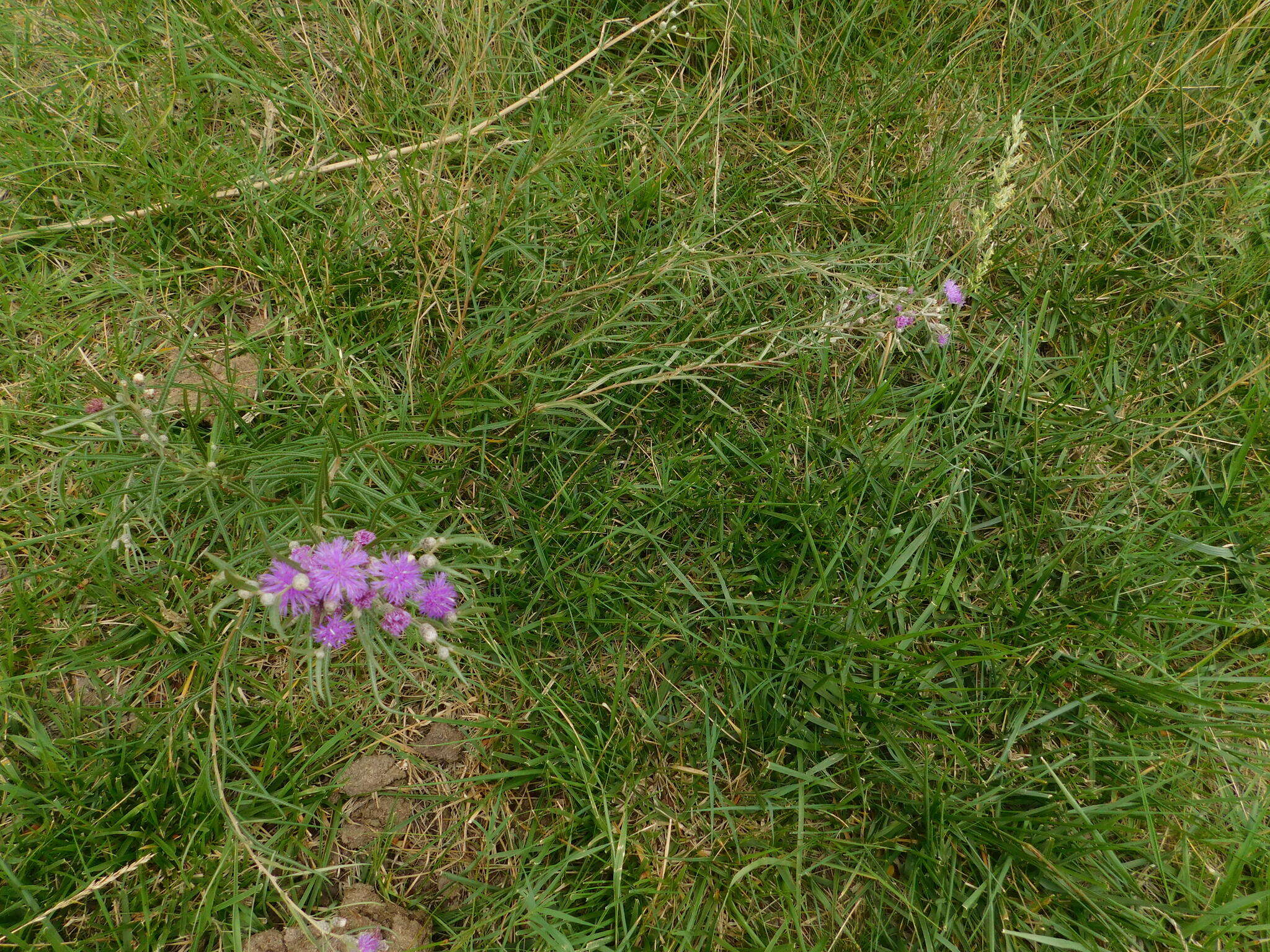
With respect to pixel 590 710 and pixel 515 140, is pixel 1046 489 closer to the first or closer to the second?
pixel 590 710

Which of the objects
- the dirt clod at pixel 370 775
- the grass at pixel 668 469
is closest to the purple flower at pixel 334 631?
the grass at pixel 668 469

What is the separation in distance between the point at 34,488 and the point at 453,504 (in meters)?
1.13

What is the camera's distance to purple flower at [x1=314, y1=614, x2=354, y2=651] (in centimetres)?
164

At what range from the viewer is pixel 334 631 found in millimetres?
1653

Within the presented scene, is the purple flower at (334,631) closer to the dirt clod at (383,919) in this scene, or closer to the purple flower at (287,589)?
the purple flower at (287,589)

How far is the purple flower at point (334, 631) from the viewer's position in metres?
1.64

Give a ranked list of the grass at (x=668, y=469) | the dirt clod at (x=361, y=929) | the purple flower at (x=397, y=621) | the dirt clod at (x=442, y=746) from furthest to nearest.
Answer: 1. the dirt clod at (x=442, y=746)
2. the grass at (x=668, y=469)
3. the dirt clod at (x=361, y=929)
4. the purple flower at (x=397, y=621)

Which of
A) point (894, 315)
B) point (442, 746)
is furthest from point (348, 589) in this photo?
point (894, 315)

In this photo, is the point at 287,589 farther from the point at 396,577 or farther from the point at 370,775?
the point at 370,775

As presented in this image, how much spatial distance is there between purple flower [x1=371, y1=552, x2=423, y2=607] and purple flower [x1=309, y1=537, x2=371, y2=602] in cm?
3

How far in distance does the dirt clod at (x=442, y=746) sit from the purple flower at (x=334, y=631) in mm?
578

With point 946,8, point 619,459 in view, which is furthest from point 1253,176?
point 619,459

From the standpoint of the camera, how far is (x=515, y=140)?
8.66 ft

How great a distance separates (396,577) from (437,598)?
0.52 ft
